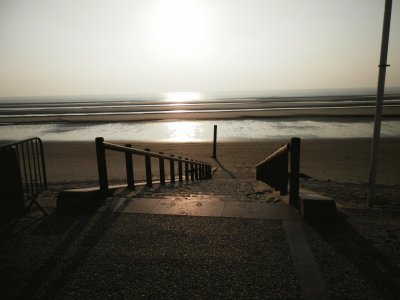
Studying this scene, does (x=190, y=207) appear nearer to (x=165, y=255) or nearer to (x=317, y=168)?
(x=165, y=255)

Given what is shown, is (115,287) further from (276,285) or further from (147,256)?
(276,285)

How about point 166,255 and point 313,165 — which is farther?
point 313,165

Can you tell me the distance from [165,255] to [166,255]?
0.04ft

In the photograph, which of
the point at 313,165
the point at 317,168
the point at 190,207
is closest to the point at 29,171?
the point at 190,207

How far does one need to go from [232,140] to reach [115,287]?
2228cm

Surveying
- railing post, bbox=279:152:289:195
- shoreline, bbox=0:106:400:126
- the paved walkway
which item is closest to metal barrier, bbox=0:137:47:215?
the paved walkway

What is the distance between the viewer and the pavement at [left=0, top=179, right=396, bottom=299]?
2.83 m

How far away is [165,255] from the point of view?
11.3 ft

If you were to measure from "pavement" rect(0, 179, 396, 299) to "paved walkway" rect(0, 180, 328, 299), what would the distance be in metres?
0.01

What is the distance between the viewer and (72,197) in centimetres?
486

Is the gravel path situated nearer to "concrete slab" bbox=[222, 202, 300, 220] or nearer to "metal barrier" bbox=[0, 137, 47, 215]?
"concrete slab" bbox=[222, 202, 300, 220]

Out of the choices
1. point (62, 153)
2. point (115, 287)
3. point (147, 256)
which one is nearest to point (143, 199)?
point (147, 256)

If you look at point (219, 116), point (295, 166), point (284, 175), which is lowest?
point (219, 116)

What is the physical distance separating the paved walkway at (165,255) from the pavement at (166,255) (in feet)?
0.04
